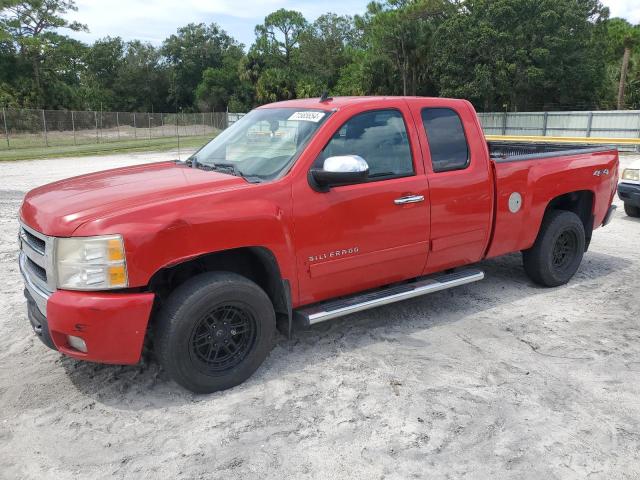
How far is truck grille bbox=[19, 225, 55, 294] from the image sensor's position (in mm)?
3346

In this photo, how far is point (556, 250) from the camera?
228 inches

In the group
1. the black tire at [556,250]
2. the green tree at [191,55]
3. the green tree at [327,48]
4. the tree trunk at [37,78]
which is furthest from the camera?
the green tree at [191,55]

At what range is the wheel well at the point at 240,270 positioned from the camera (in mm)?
3764

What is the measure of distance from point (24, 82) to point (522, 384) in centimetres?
6188

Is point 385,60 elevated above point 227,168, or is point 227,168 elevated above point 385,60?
point 385,60

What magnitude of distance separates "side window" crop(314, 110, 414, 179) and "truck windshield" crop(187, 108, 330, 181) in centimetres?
20

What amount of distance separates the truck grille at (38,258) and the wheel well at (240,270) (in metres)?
0.61

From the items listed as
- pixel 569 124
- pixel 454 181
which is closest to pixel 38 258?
pixel 454 181

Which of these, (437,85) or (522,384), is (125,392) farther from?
(437,85)

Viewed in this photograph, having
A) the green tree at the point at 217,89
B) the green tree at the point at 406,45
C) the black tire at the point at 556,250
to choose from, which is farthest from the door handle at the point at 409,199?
the green tree at the point at 217,89

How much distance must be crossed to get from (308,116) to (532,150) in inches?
119

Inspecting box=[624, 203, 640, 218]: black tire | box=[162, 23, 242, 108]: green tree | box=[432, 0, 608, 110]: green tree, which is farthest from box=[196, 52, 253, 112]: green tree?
box=[624, 203, 640, 218]: black tire

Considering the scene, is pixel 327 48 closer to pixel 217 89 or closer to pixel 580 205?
pixel 217 89

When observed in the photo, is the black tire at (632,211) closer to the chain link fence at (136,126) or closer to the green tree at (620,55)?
the chain link fence at (136,126)
